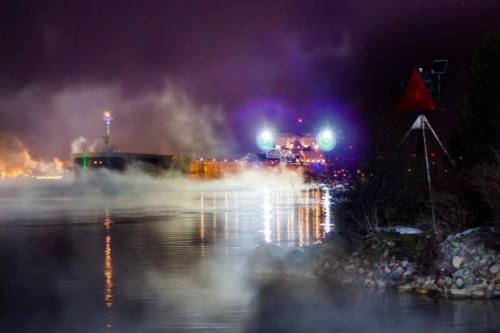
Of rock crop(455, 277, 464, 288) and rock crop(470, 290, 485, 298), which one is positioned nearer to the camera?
rock crop(470, 290, 485, 298)

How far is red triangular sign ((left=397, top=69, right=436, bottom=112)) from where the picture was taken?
2402 centimetres

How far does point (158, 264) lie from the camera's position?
1051 inches

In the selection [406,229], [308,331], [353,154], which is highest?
[353,154]

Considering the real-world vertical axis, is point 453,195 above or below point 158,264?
above

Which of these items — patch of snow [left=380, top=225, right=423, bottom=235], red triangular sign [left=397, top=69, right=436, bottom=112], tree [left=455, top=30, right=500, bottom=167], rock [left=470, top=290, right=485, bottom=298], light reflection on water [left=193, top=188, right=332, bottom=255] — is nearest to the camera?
rock [left=470, top=290, right=485, bottom=298]

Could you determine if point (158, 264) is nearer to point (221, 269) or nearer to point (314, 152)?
point (221, 269)

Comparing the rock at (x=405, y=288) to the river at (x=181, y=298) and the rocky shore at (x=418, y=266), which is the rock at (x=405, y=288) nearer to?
the rocky shore at (x=418, y=266)

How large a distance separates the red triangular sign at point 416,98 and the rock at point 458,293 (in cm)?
678

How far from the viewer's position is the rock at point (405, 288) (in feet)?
65.8

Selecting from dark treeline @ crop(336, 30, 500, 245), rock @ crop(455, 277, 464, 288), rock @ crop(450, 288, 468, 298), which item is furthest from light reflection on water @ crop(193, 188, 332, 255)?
rock @ crop(450, 288, 468, 298)

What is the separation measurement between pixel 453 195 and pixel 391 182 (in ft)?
7.05

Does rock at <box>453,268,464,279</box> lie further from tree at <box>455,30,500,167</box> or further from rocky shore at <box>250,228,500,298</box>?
tree at <box>455,30,500,167</box>

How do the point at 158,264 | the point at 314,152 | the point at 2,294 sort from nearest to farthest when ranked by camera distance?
the point at 2,294 → the point at 158,264 → the point at 314,152

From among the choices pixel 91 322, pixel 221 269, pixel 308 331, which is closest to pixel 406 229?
pixel 221 269
